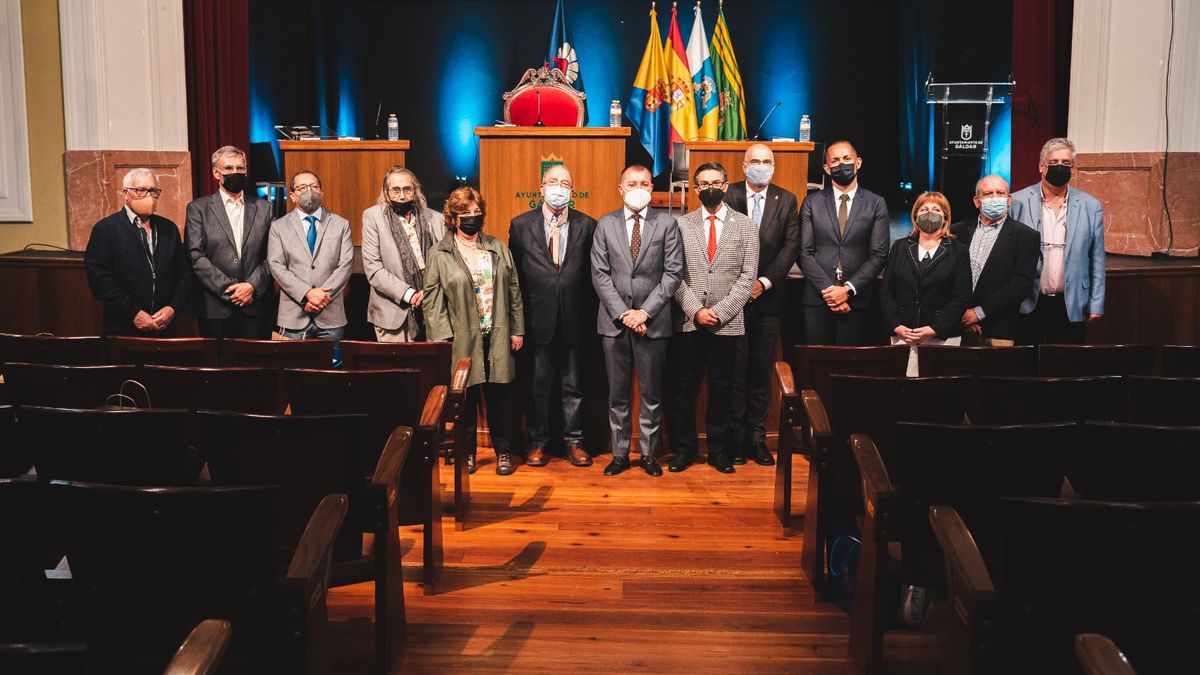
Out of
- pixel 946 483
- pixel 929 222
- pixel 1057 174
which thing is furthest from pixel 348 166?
pixel 946 483

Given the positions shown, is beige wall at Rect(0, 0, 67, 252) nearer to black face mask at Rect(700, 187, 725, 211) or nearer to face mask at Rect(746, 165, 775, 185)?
black face mask at Rect(700, 187, 725, 211)

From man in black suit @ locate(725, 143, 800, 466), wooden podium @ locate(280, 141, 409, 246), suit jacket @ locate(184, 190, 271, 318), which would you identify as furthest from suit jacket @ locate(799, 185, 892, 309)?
wooden podium @ locate(280, 141, 409, 246)

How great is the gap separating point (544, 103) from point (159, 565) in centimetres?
592

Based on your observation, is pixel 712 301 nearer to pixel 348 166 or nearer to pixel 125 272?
pixel 125 272

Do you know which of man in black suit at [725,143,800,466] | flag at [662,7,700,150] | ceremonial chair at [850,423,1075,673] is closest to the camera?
ceremonial chair at [850,423,1075,673]

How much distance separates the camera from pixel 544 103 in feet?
24.8

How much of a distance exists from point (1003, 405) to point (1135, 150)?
406cm

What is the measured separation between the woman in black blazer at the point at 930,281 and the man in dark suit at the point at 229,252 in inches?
132

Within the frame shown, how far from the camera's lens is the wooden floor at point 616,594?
10.9ft

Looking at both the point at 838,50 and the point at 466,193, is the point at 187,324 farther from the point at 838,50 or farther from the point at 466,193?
the point at 838,50

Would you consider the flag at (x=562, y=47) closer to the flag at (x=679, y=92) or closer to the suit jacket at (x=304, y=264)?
the flag at (x=679, y=92)

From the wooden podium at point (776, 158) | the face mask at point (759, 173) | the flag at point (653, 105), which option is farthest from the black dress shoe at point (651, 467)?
the flag at point (653, 105)

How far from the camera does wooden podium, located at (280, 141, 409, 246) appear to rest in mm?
7289

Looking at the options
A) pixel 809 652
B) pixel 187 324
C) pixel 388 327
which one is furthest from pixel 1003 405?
pixel 187 324
